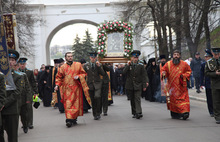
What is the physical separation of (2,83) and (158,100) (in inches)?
465

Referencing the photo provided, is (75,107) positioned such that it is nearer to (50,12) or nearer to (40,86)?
(40,86)

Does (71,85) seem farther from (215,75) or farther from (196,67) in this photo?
(196,67)

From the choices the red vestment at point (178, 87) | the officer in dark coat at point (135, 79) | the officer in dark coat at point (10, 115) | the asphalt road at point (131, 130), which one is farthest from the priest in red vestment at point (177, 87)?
the officer in dark coat at point (10, 115)

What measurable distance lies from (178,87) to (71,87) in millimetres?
2976

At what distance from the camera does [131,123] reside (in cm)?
927

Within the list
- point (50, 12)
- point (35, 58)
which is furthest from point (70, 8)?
point (35, 58)

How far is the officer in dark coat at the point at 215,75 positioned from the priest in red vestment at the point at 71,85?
3332mm

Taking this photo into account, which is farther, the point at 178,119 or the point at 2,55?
the point at 178,119

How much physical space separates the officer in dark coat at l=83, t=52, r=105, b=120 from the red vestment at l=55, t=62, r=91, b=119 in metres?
1.13

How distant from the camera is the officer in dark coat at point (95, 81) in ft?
35.0

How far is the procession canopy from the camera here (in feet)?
46.7

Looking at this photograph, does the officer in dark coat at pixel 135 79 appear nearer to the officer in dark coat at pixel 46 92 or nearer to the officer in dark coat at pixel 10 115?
the officer in dark coat at pixel 10 115

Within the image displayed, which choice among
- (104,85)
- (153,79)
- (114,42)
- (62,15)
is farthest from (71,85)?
(62,15)

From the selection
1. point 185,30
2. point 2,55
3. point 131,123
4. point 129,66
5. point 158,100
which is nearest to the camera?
point 2,55
